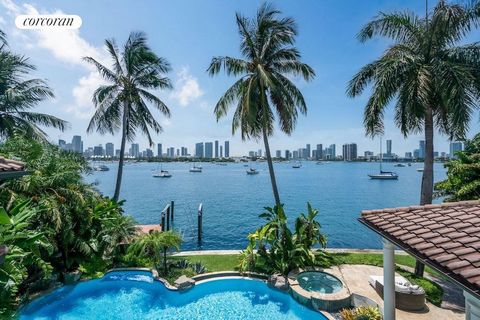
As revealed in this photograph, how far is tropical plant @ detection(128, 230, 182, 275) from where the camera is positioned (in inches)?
456

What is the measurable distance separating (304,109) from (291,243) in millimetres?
6967

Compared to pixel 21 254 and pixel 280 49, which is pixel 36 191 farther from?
pixel 280 49

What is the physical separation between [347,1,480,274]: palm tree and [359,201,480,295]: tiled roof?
504 centimetres

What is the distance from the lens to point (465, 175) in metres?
10.9

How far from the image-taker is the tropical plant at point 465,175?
34.1 ft

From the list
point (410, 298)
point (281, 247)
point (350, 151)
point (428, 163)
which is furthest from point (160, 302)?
point (350, 151)

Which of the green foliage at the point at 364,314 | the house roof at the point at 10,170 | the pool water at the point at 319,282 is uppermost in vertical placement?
the house roof at the point at 10,170

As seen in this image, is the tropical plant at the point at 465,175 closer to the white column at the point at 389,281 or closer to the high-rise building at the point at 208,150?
the white column at the point at 389,281

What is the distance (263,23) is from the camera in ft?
42.7

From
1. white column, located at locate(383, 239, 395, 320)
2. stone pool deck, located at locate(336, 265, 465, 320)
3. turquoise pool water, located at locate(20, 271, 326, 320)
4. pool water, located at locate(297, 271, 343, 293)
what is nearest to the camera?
white column, located at locate(383, 239, 395, 320)

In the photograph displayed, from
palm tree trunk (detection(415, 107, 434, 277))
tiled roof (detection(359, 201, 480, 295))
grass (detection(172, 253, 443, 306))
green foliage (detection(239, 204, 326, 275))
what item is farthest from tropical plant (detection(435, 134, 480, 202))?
tiled roof (detection(359, 201, 480, 295))

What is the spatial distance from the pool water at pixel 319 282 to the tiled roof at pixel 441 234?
4.87 m

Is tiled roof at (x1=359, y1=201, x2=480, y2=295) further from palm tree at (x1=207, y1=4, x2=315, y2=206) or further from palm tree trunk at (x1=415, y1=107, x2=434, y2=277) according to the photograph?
palm tree at (x1=207, y1=4, x2=315, y2=206)
